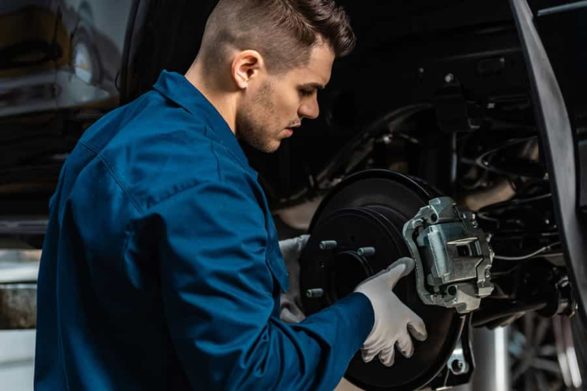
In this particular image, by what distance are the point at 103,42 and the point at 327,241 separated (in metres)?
0.49

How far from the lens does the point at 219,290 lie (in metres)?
0.97

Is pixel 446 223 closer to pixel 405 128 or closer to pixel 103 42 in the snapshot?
pixel 405 128

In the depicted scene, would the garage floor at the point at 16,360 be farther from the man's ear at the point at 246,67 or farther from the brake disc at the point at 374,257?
the man's ear at the point at 246,67

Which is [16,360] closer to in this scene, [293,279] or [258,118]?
[293,279]

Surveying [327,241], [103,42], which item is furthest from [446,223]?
[103,42]

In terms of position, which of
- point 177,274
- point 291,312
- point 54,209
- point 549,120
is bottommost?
point 291,312

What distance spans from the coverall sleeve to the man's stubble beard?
0.18m

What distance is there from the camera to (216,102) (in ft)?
3.84

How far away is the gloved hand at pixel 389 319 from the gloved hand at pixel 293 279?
0.73 feet

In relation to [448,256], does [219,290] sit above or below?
above

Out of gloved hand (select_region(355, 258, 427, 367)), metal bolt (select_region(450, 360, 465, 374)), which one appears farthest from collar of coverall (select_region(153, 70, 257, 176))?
metal bolt (select_region(450, 360, 465, 374))

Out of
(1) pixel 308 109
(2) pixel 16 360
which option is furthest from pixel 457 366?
(2) pixel 16 360

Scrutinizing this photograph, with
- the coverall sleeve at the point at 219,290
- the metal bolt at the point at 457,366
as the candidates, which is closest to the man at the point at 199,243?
the coverall sleeve at the point at 219,290

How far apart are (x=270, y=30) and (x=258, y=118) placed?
106mm
